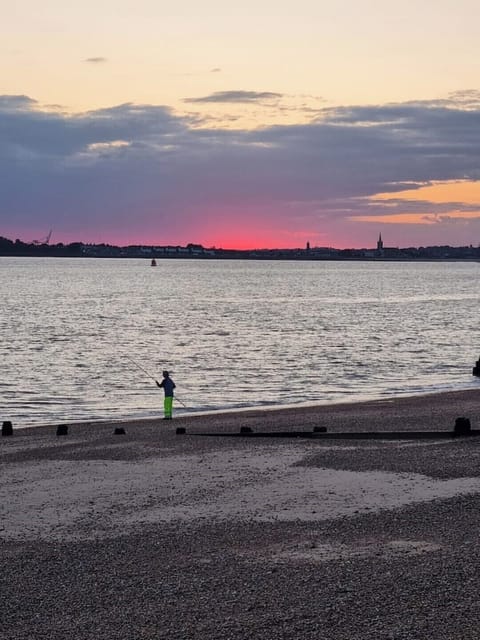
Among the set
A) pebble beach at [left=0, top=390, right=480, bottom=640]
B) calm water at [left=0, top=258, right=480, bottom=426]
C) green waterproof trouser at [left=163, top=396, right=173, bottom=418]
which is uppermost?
pebble beach at [left=0, top=390, right=480, bottom=640]

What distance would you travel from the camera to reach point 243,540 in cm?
1092

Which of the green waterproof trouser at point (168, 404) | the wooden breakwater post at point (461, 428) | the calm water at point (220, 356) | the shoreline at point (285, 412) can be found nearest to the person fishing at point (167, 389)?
the green waterproof trouser at point (168, 404)

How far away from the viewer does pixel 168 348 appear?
5659 centimetres

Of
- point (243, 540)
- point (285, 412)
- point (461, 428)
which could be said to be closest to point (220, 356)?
point (285, 412)

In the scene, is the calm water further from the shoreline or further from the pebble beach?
the pebble beach

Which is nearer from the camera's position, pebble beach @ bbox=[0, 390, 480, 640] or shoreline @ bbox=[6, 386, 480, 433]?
pebble beach @ bbox=[0, 390, 480, 640]

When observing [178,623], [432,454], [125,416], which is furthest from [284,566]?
[125,416]

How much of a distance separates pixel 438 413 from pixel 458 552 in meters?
14.2

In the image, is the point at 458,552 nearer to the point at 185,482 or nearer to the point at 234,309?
the point at 185,482

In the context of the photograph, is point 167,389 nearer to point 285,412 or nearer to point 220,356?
point 285,412

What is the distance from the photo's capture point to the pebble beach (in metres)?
8.29

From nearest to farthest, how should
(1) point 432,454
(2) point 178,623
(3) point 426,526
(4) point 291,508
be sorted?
(2) point 178,623 < (3) point 426,526 < (4) point 291,508 < (1) point 432,454

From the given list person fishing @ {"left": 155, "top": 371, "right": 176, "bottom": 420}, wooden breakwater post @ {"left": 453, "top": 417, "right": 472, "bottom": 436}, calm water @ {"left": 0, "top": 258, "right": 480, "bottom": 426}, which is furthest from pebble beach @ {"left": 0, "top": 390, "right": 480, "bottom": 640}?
calm water @ {"left": 0, "top": 258, "right": 480, "bottom": 426}

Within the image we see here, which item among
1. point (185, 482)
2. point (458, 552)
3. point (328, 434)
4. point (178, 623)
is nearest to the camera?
point (178, 623)
